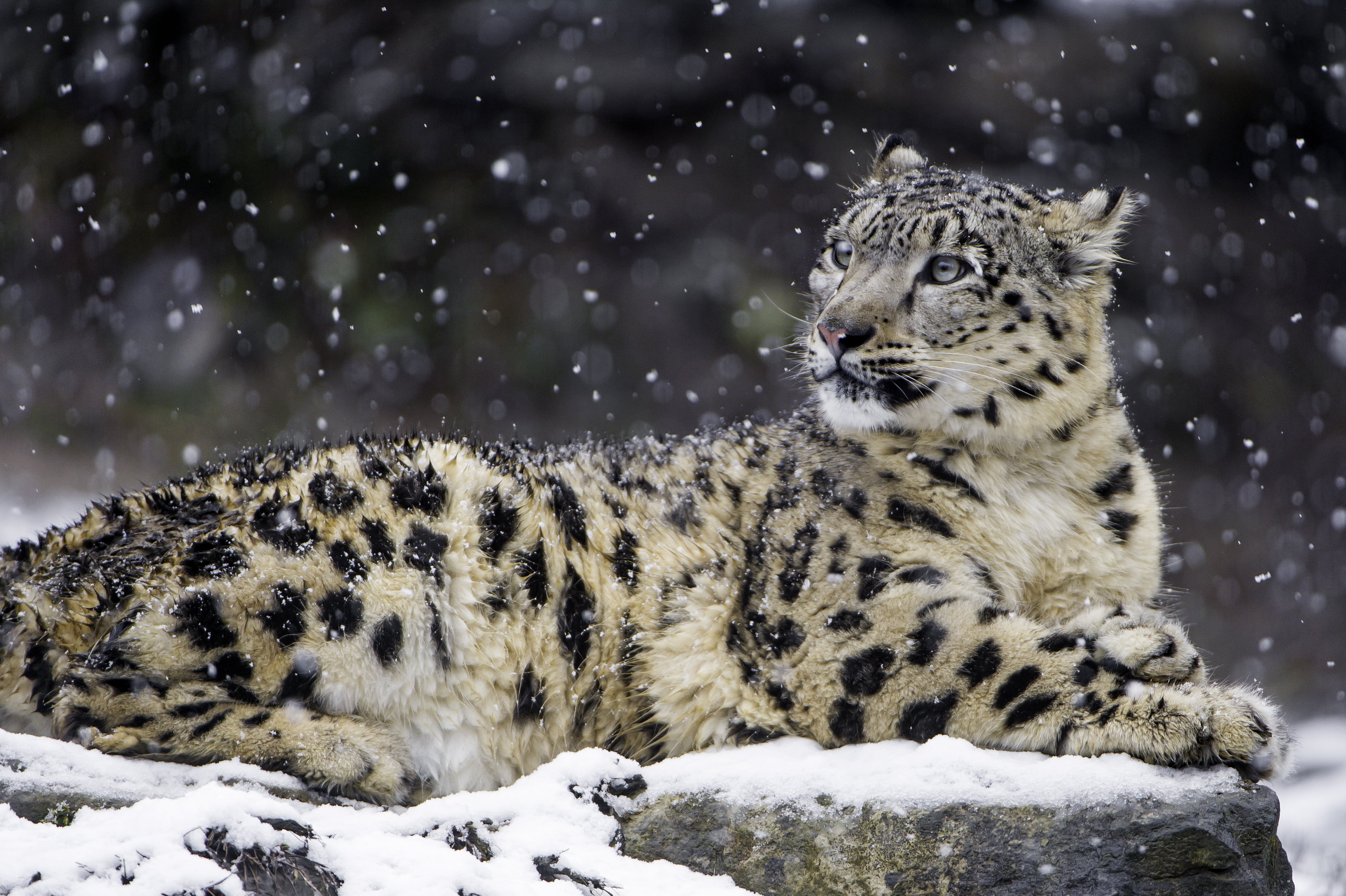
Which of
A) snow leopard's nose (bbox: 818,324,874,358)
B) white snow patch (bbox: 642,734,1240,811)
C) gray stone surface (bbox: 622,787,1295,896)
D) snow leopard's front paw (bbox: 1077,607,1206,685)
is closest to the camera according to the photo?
gray stone surface (bbox: 622,787,1295,896)

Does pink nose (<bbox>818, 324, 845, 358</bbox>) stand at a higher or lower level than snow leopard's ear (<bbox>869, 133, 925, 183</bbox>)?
lower

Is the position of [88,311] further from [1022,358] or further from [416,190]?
[1022,358]

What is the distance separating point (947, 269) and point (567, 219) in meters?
8.12

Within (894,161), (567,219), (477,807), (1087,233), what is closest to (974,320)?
(1087,233)

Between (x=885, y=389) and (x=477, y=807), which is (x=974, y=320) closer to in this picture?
(x=885, y=389)

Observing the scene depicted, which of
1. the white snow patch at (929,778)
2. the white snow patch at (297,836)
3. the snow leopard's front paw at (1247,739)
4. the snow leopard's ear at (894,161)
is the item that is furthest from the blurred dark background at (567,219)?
the snow leopard's front paw at (1247,739)

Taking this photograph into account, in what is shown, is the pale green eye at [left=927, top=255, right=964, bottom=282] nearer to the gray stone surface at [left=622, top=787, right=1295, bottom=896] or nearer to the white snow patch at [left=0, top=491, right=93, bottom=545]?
the gray stone surface at [left=622, top=787, right=1295, bottom=896]

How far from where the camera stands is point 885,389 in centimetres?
420

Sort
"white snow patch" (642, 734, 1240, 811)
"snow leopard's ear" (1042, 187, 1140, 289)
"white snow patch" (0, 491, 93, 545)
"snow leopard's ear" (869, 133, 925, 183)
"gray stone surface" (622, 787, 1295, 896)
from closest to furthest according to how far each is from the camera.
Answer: "gray stone surface" (622, 787, 1295, 896)
"white snow patch" (642, 734, 1240, 811)
"snow leopard's ear" (1042, 187, 1140, 289)
"snow leopard's ear" (869, 133, 925, 183)
"white snow patch" (0, 491, 93, 545)

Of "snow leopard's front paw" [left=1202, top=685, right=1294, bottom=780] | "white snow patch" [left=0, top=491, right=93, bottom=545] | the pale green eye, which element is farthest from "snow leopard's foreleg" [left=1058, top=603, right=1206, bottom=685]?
"white snow patch" [left=0, top=491, right=93, bottom=545]

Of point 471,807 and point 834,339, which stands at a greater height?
point 834,339

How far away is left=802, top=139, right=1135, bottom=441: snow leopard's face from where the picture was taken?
13.8ft

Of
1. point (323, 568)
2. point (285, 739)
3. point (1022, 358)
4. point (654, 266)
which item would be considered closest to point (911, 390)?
point (1022, 358)

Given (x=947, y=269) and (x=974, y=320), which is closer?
(x=974, y=320)
